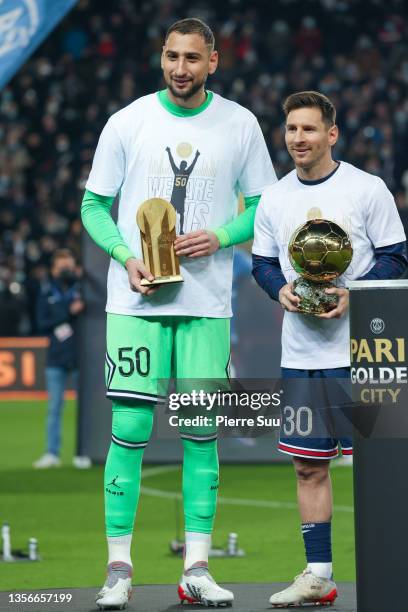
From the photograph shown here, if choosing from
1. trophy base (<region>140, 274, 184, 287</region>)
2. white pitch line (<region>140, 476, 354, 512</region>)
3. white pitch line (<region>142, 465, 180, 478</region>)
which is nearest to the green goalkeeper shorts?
trophy base (<region>140, 274, 184, 287</region>)

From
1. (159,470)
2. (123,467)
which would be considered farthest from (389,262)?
(159,470)

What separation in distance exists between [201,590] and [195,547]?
197mm

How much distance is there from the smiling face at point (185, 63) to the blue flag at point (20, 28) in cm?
225

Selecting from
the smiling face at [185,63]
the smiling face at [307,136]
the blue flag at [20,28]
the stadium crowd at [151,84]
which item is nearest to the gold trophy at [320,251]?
the smiling face at [307,136]

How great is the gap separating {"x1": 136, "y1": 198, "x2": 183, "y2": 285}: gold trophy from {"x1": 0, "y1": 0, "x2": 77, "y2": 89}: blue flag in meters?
2.50

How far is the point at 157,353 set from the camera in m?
5.46

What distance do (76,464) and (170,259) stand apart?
6.69 metres

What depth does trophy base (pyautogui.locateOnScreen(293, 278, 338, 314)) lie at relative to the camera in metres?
5.20

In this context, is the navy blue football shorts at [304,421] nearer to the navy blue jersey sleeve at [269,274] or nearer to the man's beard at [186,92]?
the navy blue jersey sleeve at [269,274]

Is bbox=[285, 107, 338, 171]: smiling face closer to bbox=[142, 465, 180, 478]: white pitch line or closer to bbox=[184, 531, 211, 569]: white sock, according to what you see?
bbox=[184, 531, 211, 569]: white sock

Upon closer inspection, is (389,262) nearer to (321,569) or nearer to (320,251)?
(320,251)

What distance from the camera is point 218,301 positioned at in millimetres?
5562

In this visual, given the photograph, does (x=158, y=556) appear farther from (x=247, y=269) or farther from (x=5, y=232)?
→ (x=5, y=232)

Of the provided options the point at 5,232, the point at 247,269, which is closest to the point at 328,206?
the point at 247,269
